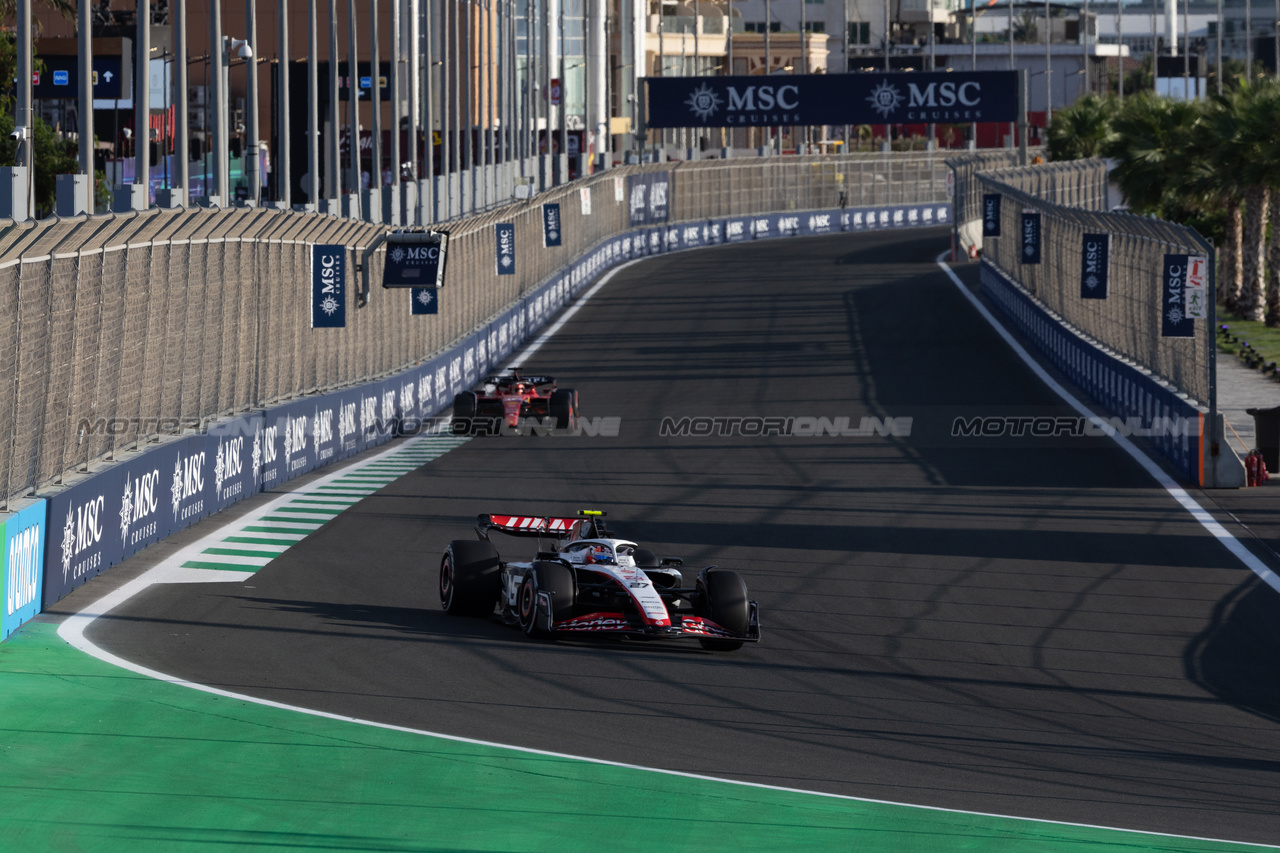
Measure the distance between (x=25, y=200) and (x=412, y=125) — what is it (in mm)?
27475

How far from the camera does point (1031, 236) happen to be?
38.5 meters

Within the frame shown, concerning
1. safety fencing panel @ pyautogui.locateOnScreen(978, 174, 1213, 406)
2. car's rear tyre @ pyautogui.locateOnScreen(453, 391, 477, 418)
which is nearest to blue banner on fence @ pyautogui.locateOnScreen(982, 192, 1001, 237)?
safety fencing panel @ pyautogui.locateOnScreen(978, 174, 1213, 406)

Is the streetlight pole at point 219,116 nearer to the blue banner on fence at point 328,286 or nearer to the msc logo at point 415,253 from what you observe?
the blue banner on fence at point 328,286

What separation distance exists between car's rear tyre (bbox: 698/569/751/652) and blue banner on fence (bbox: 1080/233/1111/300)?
1876 cm

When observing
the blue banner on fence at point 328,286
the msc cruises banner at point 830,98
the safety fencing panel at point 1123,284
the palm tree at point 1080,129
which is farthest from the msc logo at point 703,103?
the blue banner on fence at point 328,286

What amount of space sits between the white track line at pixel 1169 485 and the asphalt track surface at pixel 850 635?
20cm

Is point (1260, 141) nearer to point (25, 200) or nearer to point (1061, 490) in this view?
point (1061, 490)

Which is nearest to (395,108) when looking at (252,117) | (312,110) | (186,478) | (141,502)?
(312,110)

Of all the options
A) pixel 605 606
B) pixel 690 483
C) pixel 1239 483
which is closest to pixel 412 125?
pixel 690 483

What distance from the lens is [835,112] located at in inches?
2926

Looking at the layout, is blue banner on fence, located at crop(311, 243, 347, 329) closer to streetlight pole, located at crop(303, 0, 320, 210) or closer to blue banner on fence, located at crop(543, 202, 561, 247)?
streetlight pole, located at crop(303, 0, 320, 210)

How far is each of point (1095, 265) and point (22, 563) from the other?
21729mm

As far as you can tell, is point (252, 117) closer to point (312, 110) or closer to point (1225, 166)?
point (312, 110)

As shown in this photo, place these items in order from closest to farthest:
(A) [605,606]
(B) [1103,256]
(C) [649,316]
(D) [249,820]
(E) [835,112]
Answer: (D) [249,820] < (A) [605,606] < (B) [1103,256] < (C) [649,316] < (E) [835,112]
